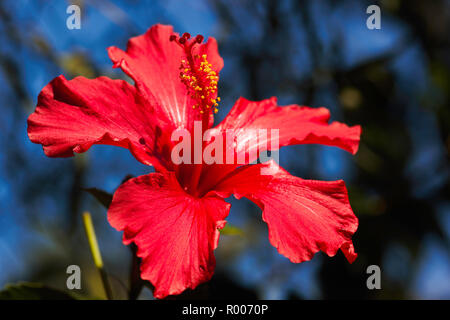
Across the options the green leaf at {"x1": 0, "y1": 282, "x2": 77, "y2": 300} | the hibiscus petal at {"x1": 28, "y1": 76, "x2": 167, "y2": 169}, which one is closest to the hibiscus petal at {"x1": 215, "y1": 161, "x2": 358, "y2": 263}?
the hibiscus petal at {"x1": 28, "y1": 76, "x2": 167, "y2": 169}

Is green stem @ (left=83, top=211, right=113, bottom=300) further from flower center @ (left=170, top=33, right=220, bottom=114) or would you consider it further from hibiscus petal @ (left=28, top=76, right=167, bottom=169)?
flower center @ (left=170, top=33, right=220, bottom=114)

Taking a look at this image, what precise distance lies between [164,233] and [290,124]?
50 centimetres

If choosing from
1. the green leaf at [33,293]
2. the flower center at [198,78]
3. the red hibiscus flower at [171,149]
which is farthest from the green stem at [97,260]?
the flower center at [198,78]

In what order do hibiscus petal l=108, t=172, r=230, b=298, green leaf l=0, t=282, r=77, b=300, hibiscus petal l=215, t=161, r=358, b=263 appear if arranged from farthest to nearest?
green leaf l=0, t=282, r=77, b=300 < hibiscus petal l=215, t=161, r=358, b=263 < hibiscus petal l=108, t=172, r=230, b=298

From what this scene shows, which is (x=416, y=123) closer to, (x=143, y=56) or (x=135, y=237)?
(x=143, y=56)

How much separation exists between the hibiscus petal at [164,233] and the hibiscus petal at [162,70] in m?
0.31

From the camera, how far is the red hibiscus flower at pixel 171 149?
0.85 meters

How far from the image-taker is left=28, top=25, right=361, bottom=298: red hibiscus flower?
0.85 m

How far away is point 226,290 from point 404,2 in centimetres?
167

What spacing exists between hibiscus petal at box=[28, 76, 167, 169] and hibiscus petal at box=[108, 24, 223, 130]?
8 centimetres

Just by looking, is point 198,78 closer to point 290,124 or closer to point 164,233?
point 290,124

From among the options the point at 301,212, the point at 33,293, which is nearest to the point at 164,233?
the point at 301,212

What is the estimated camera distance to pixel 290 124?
1.22m

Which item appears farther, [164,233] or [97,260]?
[97,260]
